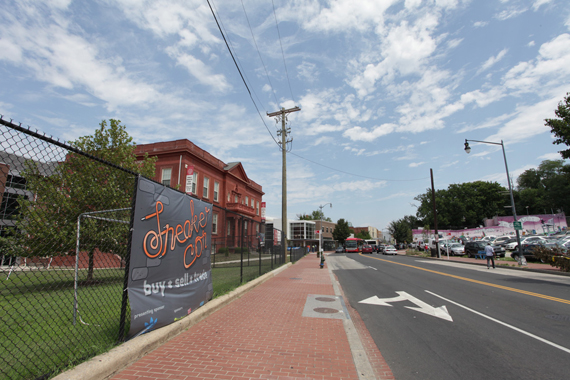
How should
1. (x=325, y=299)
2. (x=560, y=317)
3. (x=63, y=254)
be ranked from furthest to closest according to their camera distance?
(x=63, y=254)
(x=325, y=299)
(x=560, y=317)

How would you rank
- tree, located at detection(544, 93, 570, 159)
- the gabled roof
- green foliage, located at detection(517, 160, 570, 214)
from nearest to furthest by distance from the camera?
tree, located at detection(544, 93, 570, 159) → the gabled roof → green foliage, located at detection(517, 160, 570, 214)

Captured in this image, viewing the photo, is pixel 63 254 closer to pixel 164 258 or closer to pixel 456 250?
pixel 164 258

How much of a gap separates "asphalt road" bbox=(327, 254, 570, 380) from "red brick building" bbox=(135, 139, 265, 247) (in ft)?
46.3

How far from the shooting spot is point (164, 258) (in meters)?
4.80

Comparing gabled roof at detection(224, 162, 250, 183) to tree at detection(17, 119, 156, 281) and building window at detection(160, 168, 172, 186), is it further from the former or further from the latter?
tree at detection(17, 119, 156, 281)

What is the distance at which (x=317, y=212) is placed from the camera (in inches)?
4988

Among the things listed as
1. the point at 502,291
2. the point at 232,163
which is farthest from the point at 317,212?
the point at 502,291

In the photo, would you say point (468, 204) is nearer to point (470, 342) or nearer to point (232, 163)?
point (232, 163)

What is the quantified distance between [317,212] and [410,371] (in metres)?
123

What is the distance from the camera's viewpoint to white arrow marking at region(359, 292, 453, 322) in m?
7.15

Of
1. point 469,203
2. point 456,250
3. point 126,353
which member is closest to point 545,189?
point 469,203

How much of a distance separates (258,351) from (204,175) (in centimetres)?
2597

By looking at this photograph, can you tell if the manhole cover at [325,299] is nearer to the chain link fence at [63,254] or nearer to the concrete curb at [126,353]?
the chain link fence at [63,254]

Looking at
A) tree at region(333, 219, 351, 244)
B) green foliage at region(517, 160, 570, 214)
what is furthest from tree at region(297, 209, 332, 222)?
green foliage at region(517, 160, 570, 214)
